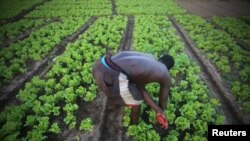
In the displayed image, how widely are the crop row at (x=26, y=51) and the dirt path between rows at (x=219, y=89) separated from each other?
4.77 meters

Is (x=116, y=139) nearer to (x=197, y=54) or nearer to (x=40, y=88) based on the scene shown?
(x=40, y=88)

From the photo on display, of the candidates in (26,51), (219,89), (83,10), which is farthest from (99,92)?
(83,10)

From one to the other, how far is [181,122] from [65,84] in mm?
2842

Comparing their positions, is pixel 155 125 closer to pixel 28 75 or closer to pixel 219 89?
pixel 219 89

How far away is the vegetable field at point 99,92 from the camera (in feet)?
13.7

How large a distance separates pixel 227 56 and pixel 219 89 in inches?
89.8

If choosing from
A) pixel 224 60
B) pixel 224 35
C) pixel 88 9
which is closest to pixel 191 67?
pixel 224 60

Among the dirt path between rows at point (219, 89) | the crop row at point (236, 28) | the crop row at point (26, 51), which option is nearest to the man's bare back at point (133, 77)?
the dirt path between rows at point (219, 89)

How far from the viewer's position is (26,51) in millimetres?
7594

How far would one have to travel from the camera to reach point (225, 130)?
3.98m

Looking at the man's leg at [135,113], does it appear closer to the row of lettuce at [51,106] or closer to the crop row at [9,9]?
the row of lettuce at [51,106]

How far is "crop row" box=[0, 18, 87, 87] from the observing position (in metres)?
6.28

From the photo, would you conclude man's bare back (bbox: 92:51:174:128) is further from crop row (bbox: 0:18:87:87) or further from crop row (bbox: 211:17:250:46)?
crop row (bbox: 211:17:250:46)

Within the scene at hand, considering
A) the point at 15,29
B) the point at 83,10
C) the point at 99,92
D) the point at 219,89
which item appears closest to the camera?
the point at 99,92
